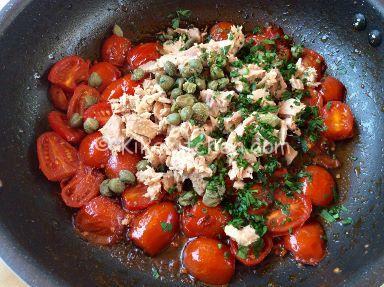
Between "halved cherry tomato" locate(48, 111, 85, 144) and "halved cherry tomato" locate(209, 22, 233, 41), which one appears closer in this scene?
"halved cherry tomato" locate(48, 111, 85, 144)

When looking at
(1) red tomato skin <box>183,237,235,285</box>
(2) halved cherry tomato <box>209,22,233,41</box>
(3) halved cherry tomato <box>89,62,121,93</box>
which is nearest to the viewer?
(1) red tomato skin <box>183,237,235,285</box>

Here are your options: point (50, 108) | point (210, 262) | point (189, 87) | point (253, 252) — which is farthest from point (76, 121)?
point (253, 252)

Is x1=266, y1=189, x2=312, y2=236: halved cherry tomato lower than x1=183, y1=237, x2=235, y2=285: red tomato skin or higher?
lower

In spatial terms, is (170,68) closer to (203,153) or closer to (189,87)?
(189,87)

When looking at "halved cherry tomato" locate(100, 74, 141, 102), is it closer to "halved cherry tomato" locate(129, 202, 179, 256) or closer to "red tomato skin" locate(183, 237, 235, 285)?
"halved cherry tomato" locate(129, 202, 179, 256)

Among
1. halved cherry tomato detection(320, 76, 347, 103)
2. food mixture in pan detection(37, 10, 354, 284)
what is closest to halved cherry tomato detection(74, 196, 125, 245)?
food mixture in pan detection(37, 10, 354, 284)

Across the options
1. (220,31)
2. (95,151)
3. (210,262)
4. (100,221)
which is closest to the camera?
(210,262)
